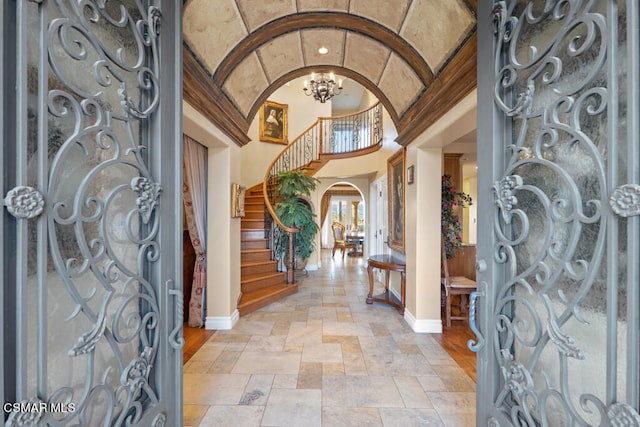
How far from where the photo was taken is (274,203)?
6309 mm

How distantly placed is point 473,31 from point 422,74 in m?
0.73

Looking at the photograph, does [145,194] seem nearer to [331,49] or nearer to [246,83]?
[246,83]

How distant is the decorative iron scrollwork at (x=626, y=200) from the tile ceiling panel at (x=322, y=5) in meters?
2.46

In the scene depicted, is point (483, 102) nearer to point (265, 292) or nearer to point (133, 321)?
point (133, 321)

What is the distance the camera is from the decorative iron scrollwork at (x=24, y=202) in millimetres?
722

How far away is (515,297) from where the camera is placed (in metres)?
1.08

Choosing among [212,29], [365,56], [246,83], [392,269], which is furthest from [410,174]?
[212,29]

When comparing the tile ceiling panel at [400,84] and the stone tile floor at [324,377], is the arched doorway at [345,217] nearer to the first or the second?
the tile ceiling panel at [400,84]

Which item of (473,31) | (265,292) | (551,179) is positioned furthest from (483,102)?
(265,292)

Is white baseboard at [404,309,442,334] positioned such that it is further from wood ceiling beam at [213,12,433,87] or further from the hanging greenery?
wood ceiling beam at [213,12,433,87]

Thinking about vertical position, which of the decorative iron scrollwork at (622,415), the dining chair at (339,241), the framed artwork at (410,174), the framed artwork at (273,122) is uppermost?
the framed artwork at (273,122)

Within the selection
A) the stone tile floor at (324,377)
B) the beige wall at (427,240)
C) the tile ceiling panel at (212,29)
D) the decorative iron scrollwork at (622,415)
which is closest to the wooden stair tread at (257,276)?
the stone tile floor at (324,377)

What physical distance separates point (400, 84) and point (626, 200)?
2.74 m

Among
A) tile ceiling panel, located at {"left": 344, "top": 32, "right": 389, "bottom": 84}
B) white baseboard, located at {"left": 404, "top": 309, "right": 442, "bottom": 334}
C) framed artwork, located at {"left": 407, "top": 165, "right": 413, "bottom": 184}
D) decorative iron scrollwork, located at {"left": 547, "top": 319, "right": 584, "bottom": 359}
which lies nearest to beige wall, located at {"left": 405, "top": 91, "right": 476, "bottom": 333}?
white baseboard, located at {"left": 404, "top": 309, "right": 442, "bottom": 334}
